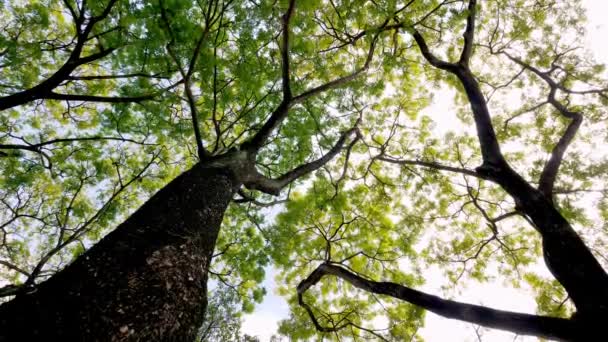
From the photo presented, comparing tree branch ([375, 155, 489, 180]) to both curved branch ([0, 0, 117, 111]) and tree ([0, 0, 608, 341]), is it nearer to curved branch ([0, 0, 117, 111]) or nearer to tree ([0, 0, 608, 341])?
tree ([0, 0, 608, 341])

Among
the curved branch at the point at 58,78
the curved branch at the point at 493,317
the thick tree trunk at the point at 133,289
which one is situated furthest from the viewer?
the curved branch at the point at 58,78

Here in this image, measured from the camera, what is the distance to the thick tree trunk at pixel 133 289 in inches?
58.4

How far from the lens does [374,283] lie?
12.7ft

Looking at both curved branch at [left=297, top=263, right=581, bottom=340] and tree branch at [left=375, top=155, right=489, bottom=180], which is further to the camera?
tree branch at [left=375, top=155, right=489, bottom=180]

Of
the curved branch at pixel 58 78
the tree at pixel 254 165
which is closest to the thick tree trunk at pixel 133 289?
the tree at pixel 254 165

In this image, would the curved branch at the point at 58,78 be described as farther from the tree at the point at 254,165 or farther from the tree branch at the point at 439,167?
the tree branch at the point at 439,167

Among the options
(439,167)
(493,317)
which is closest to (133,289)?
(493,317)

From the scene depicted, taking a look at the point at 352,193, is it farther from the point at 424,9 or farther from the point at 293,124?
the point at 424,9

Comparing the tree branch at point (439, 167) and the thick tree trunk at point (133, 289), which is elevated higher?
the tree branch at point (439, 167)

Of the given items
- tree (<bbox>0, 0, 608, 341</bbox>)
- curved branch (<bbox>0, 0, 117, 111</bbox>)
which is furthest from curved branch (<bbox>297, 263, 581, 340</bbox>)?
curved branch (<bbox>0, 0, 117, 111</bbox>)

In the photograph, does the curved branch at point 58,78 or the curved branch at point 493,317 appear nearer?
the curved branch at point 493,317

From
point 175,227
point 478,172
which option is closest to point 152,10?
point 175,227

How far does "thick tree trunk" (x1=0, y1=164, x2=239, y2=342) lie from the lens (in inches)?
58.4

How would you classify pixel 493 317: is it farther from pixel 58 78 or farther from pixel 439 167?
pixel 58 78
